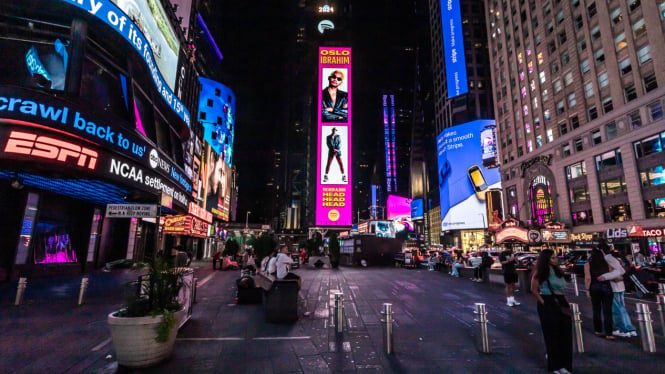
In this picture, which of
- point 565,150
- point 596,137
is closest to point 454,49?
point 565,150

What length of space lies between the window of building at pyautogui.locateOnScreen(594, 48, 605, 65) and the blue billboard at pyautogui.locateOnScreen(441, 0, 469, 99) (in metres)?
40.1

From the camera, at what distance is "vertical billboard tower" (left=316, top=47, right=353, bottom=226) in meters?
68.4

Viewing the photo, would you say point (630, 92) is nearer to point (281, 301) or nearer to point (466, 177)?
point (466, 177)

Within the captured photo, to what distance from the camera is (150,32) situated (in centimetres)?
1886

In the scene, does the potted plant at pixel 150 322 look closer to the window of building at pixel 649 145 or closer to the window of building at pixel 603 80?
the window of building at pixel 649 145

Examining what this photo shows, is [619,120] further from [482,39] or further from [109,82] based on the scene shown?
[482,39]

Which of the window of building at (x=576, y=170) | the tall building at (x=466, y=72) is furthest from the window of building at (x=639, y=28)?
the tall building at (x=466, y=72)

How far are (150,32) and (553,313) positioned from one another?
23245 mm

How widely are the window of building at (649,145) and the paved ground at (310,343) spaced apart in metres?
33.5

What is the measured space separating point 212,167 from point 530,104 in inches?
2133

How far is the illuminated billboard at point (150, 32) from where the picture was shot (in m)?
14.2

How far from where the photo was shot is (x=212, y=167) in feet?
165

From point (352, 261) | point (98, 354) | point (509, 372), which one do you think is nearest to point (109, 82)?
point (98, 354)

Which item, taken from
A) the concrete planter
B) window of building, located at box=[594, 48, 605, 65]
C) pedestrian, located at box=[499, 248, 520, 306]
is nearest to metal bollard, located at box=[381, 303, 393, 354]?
the concrete planter
